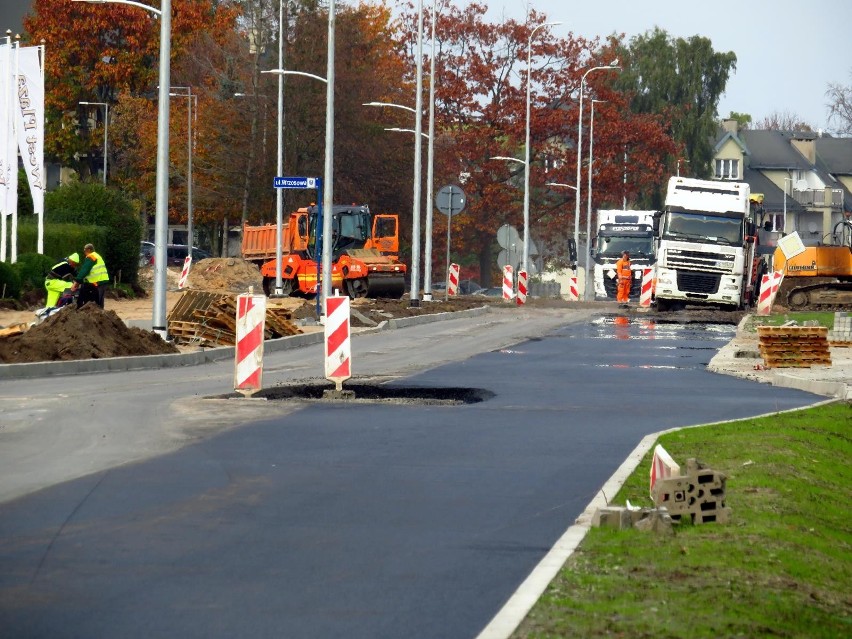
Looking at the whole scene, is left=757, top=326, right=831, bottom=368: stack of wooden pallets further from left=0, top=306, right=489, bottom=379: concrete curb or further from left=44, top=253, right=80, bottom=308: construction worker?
left=44, top=253, right=80, bottom=308: construction worker

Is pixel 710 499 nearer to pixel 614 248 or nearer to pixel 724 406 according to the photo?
pixel 724 406

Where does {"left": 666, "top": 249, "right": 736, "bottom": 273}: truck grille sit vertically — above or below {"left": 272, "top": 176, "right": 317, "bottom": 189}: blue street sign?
below

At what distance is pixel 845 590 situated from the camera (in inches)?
343

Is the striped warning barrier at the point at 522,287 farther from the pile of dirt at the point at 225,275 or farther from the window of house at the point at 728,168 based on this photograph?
the window of house at the point at 728,168

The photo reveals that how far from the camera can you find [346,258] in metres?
52.7

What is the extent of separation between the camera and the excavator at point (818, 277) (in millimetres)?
56344

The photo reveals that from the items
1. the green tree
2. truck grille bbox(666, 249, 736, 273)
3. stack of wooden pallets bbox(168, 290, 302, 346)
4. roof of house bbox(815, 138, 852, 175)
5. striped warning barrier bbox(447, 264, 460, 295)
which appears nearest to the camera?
stack of wooden pallets bbox(168, 290, 302, 346)

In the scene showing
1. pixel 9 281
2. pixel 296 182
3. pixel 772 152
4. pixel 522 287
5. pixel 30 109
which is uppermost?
pixel 772 152

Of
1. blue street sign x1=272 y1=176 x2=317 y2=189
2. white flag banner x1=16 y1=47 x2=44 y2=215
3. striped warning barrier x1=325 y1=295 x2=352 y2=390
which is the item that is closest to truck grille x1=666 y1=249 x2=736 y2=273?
blue street sign x1=272 y1=176 x2=317 y2=189

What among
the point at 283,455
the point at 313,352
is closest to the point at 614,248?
the point at 313,352

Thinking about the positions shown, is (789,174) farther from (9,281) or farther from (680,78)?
(9,281)

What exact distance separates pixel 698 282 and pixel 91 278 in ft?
76.8

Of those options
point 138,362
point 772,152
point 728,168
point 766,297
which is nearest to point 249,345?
point 138,362

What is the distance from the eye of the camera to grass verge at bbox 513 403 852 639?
24.6 feet
